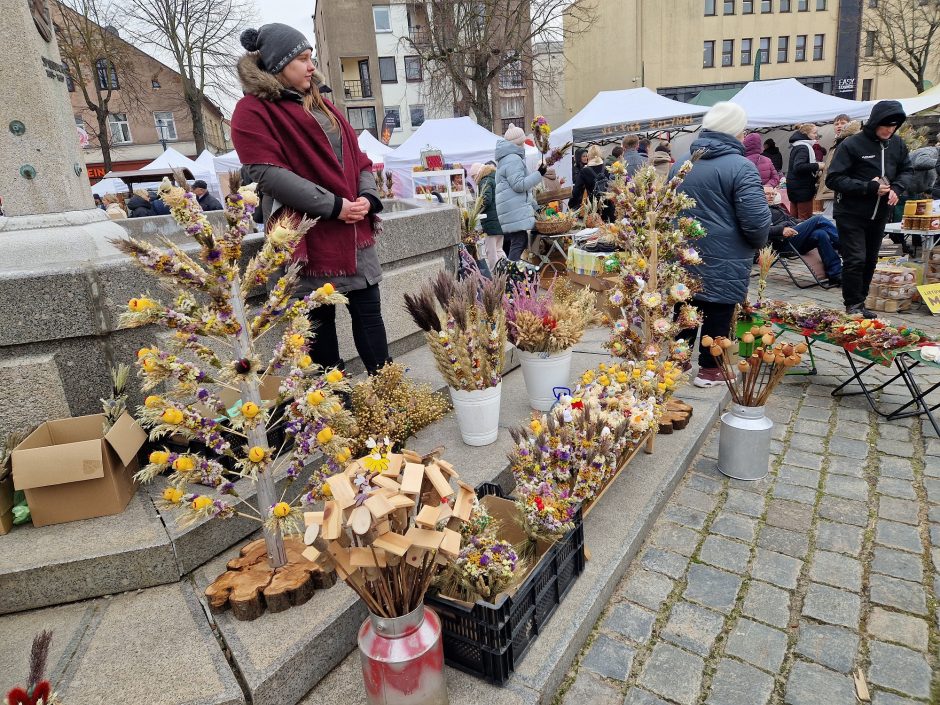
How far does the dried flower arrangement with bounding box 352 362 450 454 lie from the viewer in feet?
10.1

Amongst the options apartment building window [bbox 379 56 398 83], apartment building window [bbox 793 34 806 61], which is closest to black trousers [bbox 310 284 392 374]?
apartment building window [bbox 379 56 398 83]

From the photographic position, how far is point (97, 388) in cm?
281

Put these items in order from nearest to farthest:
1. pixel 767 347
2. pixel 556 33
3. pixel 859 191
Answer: pixel 767 347 → pixel 859 191 → pixel 556 33

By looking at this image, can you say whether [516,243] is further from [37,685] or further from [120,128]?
[120,128]

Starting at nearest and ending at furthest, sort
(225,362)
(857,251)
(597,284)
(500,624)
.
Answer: (500,624) < (225,362) < (857,251) < (597,284)

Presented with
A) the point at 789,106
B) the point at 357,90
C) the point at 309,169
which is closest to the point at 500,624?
the point at 309,169

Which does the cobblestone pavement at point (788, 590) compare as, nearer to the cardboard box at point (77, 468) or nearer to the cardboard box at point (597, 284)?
the cardboard box at point (77, 468)

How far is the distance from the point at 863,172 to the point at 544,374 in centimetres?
421

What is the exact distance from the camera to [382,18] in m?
35.6

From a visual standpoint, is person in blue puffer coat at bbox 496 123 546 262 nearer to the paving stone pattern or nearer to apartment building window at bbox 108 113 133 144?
the paving stone pattern

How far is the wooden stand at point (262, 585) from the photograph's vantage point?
7.03ft

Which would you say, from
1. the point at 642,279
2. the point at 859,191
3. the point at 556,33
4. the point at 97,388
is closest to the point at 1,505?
the point at 97,388

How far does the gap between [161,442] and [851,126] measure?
9.51 meters

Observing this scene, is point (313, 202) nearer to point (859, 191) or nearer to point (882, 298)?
point (859, 191)
